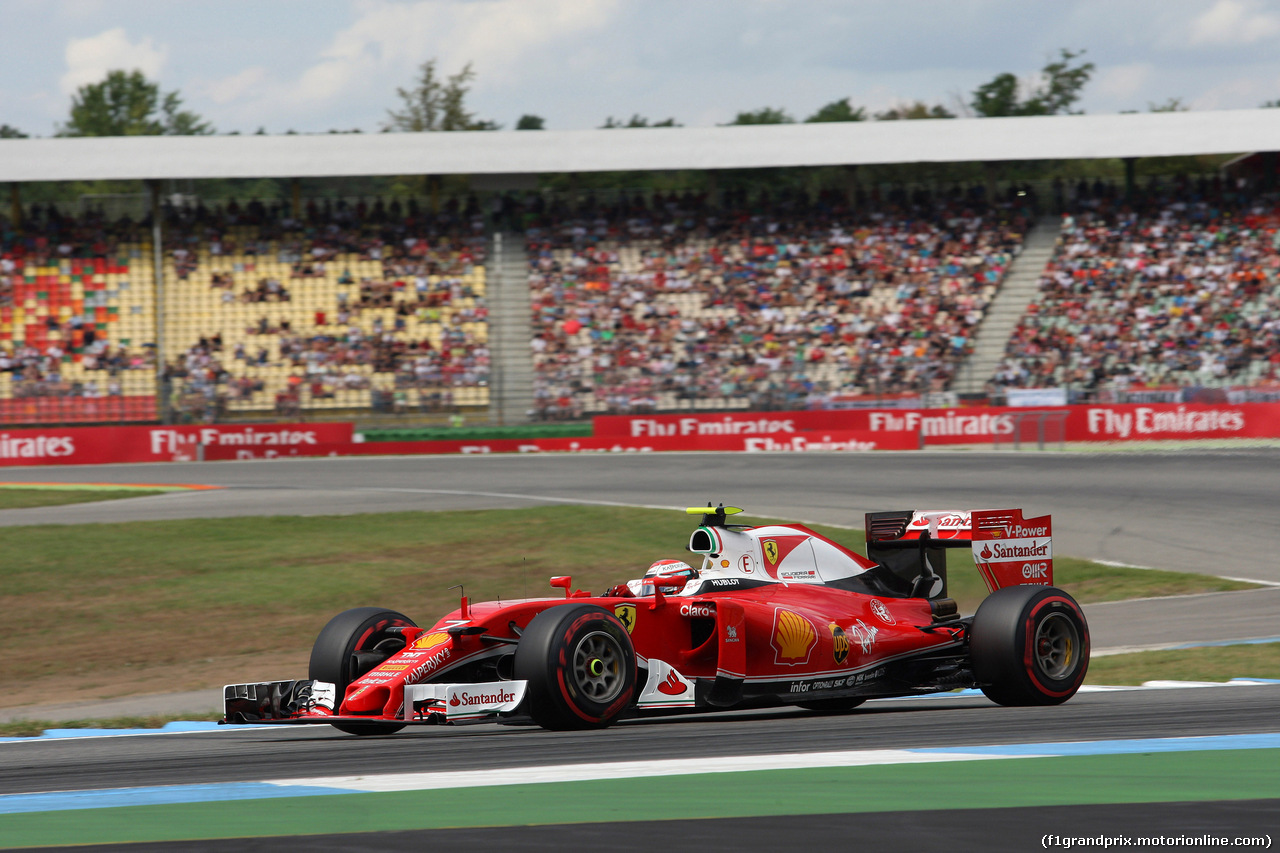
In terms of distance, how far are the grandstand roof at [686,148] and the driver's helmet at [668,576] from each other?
3571 cm

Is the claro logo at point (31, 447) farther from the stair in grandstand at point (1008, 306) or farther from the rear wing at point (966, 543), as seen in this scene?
the rear wing at point (966, 543)

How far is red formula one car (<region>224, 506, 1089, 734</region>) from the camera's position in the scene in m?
7.72


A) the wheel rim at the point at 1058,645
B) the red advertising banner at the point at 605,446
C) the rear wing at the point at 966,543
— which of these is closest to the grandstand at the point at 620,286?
the red advertising banner at the point at 605,446

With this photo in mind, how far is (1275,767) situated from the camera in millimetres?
6160

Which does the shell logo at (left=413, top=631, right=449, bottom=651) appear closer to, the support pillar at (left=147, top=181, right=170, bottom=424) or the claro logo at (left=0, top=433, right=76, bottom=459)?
the support pillar at (left=147, top=181, right=170, bottom=424)

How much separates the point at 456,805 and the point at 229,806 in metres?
0.97

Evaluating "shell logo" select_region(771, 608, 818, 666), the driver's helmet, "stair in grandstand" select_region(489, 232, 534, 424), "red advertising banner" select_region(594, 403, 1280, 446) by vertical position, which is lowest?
"shell logo" select_region(771, 608, 818, 666)

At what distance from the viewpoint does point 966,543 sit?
389 inches

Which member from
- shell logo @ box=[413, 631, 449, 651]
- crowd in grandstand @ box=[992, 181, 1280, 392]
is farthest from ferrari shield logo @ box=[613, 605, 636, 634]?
crowd in grandstand @ box=[992, 181, 1280, 392]

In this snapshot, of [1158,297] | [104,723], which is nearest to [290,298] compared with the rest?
[1158,297]

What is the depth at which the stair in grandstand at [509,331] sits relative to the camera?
125 ft

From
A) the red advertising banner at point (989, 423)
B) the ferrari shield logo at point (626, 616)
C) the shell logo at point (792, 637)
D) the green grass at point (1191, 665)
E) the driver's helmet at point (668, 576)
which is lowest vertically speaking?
the green grass at point (1191, 665)

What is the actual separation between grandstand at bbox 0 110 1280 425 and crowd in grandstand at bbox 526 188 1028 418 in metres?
0.09

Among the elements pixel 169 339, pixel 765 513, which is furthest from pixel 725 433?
pixel 169 339
